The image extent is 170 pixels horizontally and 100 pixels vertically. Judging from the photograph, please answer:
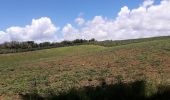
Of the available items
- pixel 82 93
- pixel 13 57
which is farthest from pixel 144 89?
pixel 13 57

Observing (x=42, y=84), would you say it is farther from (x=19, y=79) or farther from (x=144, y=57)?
(x=144, y=57)

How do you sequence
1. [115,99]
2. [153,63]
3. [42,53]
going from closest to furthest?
[115,99]
[153,63]
[42,53]

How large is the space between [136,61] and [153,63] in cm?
264

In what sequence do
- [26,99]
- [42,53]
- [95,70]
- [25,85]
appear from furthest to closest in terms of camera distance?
1. [42,53]
2. [95,70]
3. [25,85]
4. [26,99]

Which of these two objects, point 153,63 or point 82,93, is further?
point 153,63

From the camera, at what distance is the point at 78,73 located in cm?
2967

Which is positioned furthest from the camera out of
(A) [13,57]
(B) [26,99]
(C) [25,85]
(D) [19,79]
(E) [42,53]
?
(E) [42,53]

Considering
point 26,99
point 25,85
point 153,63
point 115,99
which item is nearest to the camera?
point 115,99

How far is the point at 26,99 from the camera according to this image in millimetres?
18781

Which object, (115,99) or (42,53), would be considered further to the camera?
(42,53)

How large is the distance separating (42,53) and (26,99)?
51719 millimetres

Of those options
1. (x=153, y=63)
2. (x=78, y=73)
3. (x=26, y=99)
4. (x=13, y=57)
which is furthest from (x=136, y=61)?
(x=13, y=57)

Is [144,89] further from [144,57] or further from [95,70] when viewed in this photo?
[144,57]

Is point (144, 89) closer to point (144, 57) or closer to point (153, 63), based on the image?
point (153, 63)
